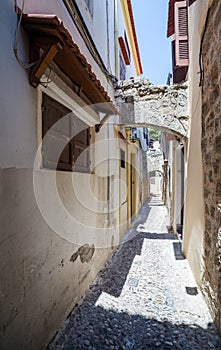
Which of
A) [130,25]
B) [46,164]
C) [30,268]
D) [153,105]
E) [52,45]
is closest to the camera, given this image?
[52,45]

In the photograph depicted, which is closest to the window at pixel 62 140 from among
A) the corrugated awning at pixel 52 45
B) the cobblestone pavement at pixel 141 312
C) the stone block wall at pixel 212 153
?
the corrugated awning at pixel 52 45

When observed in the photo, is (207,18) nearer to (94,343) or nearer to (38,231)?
(38,231)

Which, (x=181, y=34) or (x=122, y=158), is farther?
(x=122, y=158)

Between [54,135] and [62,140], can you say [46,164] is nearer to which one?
[54,135]

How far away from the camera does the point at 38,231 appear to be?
7.80 ft

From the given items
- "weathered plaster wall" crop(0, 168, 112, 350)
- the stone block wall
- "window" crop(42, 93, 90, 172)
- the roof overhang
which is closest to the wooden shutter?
"window" crop(42, 93, 90, 172)

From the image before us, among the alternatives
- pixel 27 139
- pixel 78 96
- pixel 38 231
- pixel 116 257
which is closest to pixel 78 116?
pixel 78 96

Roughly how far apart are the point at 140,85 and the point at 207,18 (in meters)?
2.92

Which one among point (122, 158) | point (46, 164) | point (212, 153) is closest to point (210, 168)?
point (212, 153)

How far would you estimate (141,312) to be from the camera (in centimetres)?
342

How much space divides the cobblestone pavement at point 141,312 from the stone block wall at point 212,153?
290 mm

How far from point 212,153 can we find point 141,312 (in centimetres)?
223

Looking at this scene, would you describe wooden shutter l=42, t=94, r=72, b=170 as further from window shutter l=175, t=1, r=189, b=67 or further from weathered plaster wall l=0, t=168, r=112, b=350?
window shutter l=175, t=1, r=189, b=67

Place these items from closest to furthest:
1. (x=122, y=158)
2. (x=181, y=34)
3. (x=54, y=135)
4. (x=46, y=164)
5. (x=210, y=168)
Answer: (x=46, y=164) → (x=54, y=135) → (x=210, y=168) → (x=181, y=34) → (x=122, y=158)
